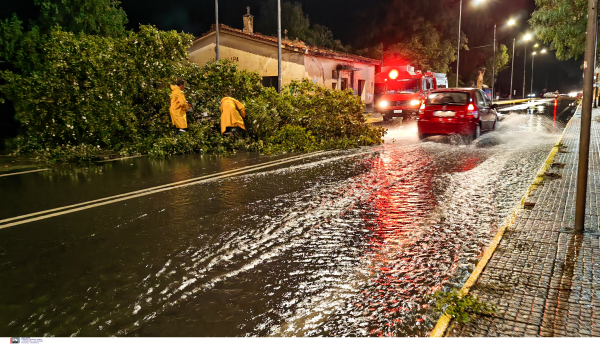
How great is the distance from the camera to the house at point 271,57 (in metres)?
30.7

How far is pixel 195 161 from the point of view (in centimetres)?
1208

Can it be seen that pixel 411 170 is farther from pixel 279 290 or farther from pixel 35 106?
pixel 35 106

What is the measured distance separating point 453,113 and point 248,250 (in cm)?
1212

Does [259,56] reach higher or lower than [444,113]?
higher

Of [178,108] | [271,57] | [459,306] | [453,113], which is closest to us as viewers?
[459,306]

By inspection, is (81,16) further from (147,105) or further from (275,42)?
(147,105)

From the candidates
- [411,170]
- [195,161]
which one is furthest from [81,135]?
[411,170]

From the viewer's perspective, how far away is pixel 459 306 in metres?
3.68

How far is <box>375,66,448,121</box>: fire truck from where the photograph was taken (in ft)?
94.8

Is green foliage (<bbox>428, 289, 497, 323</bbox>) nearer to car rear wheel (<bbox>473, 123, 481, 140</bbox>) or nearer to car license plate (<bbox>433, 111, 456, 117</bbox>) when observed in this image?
car license plate (<bbox>433, 111, 456, 117</bbox>)

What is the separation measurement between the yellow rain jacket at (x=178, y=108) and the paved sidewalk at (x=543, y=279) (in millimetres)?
9538

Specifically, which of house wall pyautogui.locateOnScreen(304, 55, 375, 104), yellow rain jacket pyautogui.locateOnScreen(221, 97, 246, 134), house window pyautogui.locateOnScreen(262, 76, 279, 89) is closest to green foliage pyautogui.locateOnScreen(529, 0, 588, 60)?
house wall pyautogui.locateOnScreen(304, 55, 375, 104)

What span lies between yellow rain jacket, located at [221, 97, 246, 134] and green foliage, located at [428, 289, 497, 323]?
1050 centimetres

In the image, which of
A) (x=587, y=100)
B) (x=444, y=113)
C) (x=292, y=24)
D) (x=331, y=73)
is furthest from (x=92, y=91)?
(x=292, y=24)
